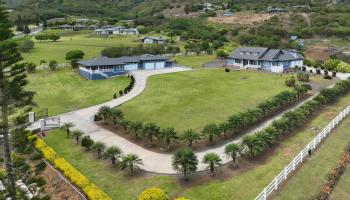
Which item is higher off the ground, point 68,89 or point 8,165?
point 8,165

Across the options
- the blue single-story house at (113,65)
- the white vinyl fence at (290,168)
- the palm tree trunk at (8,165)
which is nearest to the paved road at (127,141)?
the white vinyl fence at (290,168)

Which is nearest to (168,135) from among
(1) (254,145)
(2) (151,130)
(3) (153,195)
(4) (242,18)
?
(2) (151,130)

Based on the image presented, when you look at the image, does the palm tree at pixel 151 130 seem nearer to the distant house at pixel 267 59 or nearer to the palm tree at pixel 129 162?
the palm tree at pixel 129 162

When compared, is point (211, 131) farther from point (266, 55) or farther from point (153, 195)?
point (266, 55)

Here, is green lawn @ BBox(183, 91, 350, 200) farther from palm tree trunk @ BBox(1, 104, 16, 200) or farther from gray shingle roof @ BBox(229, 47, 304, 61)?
gray shingle roof @ BBox(229, 47, 304, 61)

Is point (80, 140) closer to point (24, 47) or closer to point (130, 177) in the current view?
point (130, 177)
